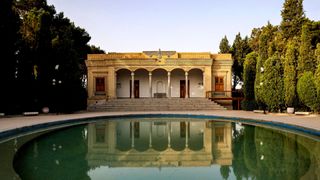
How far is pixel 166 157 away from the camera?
6.73 meters

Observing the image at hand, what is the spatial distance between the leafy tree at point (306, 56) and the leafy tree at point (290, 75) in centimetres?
45

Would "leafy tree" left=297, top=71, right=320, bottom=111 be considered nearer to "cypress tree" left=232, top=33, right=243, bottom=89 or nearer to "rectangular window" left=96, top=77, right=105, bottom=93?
"rectangular window" left=96, top=77, right=105, bottom=93

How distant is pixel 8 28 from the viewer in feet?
56.5

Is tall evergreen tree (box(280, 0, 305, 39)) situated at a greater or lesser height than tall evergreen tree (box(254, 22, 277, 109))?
greater

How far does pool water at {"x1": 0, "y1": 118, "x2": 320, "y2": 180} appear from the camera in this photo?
5.22 meters

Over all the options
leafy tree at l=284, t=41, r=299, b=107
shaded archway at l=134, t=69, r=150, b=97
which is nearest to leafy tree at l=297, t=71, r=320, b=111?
leafy tree at l=284, t=41, r=299, b=107

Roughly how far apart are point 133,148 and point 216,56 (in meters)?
21.6

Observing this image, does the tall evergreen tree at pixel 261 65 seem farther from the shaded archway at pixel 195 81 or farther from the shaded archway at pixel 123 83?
the shaded archway at pixel 123 83

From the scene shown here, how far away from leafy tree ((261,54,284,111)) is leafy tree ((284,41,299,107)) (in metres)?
0.42

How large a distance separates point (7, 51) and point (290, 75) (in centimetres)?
1738

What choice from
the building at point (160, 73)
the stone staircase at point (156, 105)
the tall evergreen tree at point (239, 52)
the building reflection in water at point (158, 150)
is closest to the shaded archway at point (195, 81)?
the building at point (160, 73)

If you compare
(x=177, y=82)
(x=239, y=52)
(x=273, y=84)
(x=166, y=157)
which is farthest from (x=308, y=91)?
(x=239, y=52)

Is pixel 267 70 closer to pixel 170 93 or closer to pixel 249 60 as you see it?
pixel 249 60

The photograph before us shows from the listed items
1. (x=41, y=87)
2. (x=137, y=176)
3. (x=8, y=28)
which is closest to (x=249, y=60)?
(x=41, y=87)
